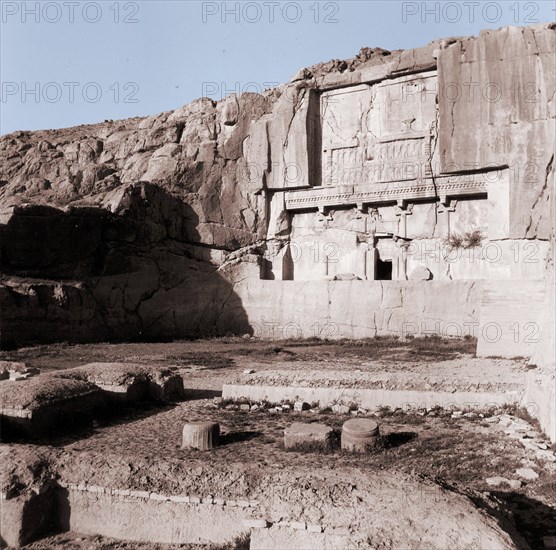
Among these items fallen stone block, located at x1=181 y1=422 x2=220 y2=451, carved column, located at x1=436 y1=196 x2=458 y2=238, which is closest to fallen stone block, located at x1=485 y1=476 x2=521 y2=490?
fallen stone block, located at x1=181 y1=422 x2=220 y2=451

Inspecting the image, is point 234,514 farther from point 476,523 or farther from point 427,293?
point 427,293

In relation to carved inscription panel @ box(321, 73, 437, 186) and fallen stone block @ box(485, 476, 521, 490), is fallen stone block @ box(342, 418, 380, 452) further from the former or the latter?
carved inscription panel @ box(321, 73, 437, 186)

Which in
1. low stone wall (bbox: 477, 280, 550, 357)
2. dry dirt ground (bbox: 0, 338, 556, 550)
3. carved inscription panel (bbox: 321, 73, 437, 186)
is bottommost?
dry dirt ground (bbox: 0, 338, 556, 550)

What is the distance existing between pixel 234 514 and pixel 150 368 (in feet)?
18.1

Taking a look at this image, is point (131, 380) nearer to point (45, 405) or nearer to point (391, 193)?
point (45, 405)

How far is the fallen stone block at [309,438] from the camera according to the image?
6.05m

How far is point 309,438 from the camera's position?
20.0 ft

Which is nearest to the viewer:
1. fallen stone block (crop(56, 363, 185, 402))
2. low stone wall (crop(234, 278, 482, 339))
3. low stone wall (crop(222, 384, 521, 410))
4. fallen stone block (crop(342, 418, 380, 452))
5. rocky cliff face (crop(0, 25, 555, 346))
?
fallen stone block (crop(342, 418, 380, 452))

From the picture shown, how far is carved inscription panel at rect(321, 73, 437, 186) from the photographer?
19.6 meters

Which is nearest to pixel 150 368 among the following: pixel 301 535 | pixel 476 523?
pixel 301 535

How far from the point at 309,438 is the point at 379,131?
54.1 ft

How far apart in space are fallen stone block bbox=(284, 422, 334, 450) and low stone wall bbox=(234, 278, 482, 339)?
10.4 meters

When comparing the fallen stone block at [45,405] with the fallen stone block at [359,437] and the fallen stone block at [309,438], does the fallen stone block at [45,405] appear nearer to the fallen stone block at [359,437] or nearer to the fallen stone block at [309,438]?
the fallen stone block at [309,438]

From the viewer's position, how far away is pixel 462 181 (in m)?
18.8
